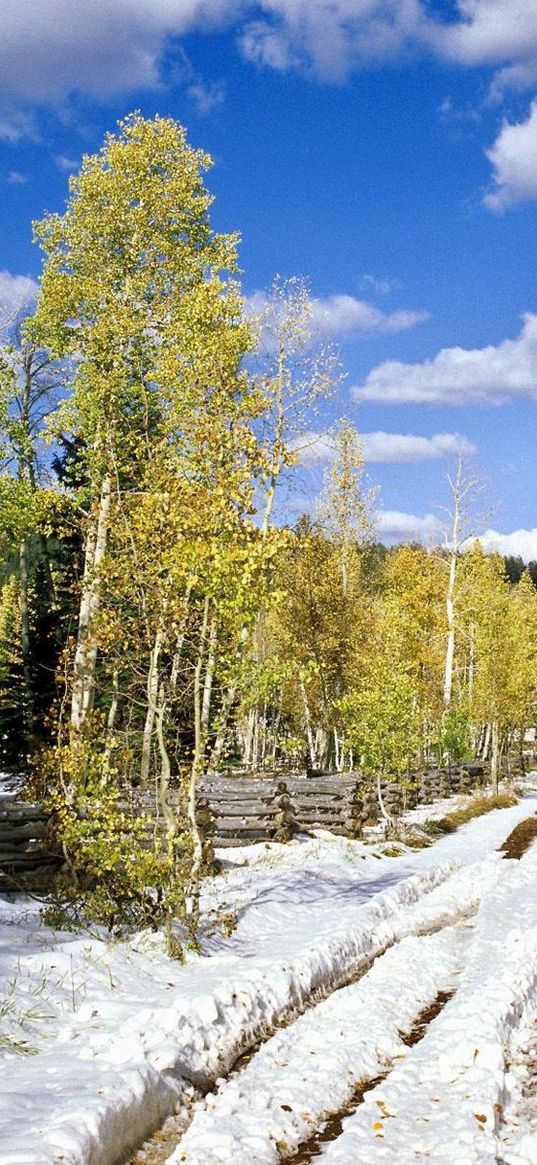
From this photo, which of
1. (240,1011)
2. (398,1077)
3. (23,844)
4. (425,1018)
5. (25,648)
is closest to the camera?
(398,1077)

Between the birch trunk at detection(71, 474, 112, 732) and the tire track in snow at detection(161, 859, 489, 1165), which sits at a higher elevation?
the birch trunk at detection(71, 474, 112, 732)

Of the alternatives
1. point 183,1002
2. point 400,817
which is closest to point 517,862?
point 400,817

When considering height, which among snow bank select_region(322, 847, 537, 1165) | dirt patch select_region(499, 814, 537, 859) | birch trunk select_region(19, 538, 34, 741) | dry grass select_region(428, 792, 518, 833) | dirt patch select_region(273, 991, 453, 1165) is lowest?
dry grass select_region(428, 792, 518, 833)

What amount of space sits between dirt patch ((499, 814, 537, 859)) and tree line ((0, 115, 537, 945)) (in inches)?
135

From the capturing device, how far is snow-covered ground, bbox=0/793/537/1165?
5.66 meters

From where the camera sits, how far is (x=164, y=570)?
11516mm

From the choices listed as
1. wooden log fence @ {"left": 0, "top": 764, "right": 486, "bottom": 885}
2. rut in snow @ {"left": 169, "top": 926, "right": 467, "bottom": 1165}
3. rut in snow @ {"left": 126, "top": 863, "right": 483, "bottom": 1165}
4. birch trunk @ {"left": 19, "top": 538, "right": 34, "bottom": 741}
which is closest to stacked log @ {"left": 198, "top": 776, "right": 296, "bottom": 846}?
wooden log fence @ {"left": 0, "top": 764, "right": 486, "bottom": 885}

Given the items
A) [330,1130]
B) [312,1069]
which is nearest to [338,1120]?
[330,1130]

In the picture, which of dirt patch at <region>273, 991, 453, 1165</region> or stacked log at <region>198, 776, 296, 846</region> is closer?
dirt patch at <region>273, 991, 453, 1165</region>

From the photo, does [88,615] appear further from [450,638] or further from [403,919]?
[450,638]

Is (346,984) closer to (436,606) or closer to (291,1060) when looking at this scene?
(291,1060)

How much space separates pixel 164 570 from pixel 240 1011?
5599 mm

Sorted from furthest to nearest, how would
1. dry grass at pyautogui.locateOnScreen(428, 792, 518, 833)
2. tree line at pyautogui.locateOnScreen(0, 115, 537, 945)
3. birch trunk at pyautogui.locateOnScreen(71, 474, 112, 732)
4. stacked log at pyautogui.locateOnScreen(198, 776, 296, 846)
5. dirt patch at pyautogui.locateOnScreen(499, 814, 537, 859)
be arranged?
dry grass at pyautogui.locateOnScreen(428, 792, 518, 833)
dirt patch at pyautogui.locateOnScreen(499, 814, 537, 859)
stacked log at pyautogui.locateOnScreen(198, 776, 296, 846)
birch trunk at pyautogui.locateOnScreen(71, 474, 112, 732)
tree line at pyautogui.locateOnScreen(0, 115, 537, 945)

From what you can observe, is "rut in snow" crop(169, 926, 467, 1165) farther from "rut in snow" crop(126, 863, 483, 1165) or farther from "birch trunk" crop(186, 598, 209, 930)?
"birch trunk" crop(186, 598, 209, 930)
